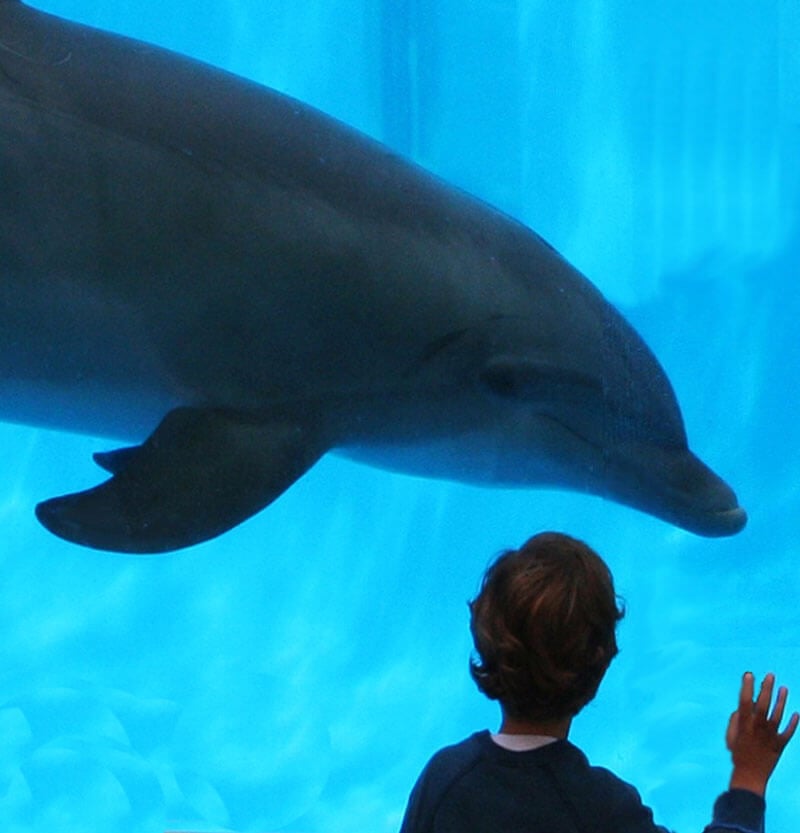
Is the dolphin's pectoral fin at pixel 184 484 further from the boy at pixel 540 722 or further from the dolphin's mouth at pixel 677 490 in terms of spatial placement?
the boy at pixel 540 722

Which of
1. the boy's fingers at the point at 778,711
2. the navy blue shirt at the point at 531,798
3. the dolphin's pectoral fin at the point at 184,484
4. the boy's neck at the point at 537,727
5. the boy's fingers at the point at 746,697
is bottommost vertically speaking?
the navy blue shirt at the point at 531,798

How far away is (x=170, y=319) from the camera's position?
15.7ft

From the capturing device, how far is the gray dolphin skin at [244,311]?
4.65 meters

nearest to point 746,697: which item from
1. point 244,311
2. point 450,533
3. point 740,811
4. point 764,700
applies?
point 764,700

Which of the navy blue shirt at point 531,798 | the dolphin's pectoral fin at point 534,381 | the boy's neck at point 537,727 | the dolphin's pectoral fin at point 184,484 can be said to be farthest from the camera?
the dolphin's pectoral fin at point 534,381

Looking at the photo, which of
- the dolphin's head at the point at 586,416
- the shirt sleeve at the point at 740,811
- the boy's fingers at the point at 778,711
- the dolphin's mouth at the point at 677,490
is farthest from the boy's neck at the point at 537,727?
the dolphin's mouth at the point at 677,490

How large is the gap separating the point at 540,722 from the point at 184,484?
8.04 feet

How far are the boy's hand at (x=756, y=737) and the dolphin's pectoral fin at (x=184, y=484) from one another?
8.11 feet

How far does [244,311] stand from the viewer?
4828 millimetres

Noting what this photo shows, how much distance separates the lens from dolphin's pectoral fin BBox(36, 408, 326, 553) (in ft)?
14.9

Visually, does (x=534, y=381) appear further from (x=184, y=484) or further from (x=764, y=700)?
(x=764, y=700)

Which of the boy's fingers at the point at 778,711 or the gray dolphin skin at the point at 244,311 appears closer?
the boy's fingers at the point at 778,711

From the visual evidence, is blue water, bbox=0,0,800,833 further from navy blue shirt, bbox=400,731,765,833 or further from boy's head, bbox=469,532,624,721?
boy's head, bbox=469,532,624,721

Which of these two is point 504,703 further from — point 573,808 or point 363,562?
point 363,562
